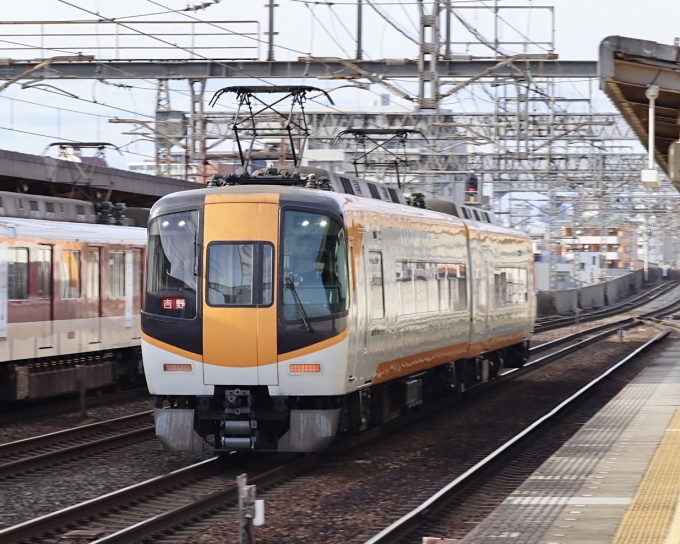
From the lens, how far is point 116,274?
21.1 m

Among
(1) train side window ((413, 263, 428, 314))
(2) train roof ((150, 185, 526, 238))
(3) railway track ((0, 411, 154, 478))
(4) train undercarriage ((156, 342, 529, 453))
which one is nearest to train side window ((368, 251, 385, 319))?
(2) train roof ((150, 185, 526, 238))

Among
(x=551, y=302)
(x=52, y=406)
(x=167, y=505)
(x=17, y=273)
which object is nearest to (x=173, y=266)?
(x=167, y=505)

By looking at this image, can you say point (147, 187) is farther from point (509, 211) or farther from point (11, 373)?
point (509, 211)

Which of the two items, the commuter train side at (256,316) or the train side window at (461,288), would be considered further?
the train side window at (461,288)

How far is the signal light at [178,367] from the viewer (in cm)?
1255

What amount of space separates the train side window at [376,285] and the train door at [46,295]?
647 centimetres

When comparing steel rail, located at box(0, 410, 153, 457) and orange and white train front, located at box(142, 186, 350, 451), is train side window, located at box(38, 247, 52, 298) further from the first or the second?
orange and white train front, located at box(142, 186, 350, 451)

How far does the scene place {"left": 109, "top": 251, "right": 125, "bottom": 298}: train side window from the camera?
20875mm

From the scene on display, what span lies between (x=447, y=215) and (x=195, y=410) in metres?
7.23

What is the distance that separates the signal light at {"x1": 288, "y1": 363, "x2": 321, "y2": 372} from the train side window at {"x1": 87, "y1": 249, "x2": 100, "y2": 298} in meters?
8.46

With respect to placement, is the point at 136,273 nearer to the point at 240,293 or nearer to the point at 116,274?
the point at 116,274

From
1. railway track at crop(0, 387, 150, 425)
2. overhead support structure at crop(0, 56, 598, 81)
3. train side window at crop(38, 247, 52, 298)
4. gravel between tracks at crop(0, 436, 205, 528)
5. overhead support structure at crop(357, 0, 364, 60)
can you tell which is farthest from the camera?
overhead support structure at crop(0, 56, 598, 81)

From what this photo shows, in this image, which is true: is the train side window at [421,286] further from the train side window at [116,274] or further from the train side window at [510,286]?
the train side window at [116,274]

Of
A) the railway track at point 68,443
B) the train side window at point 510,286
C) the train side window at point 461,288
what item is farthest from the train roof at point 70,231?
the train side window at point 510,286
